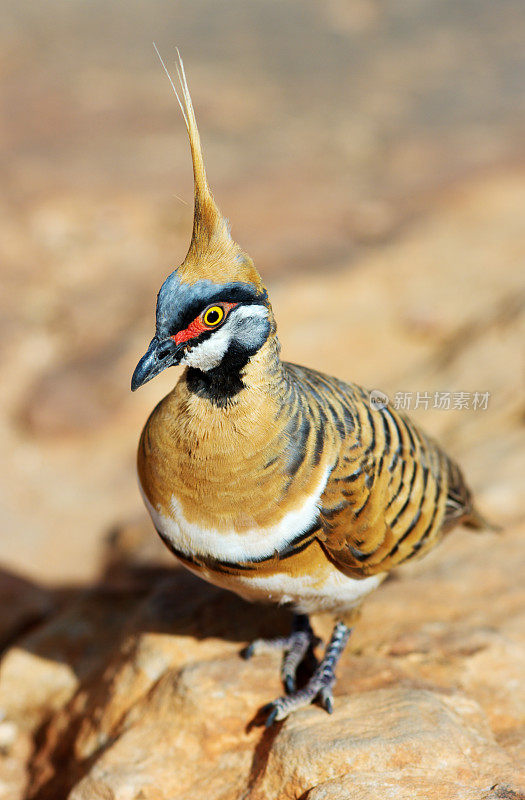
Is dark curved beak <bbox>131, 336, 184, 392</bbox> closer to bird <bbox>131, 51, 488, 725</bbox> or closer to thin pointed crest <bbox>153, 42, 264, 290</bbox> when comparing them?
bird <bbox>131, 51, 488, 725</bbox>

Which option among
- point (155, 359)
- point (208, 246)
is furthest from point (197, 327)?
point (208, 246)

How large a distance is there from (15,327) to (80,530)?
2.99m

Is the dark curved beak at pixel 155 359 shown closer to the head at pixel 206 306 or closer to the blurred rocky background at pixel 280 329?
the head at pixel 206 306

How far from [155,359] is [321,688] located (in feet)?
5.52

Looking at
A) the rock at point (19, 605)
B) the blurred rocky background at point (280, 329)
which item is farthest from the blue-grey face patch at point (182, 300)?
the rock at point (19, 605)

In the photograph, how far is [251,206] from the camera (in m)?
10.2

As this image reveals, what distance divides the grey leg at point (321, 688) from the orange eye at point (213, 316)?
1.68m

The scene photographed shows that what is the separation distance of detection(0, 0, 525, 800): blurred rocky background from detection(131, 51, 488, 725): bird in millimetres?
465

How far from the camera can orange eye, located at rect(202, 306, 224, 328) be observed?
285 centimetres

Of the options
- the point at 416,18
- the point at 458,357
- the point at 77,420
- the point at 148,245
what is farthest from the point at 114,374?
the point at 416,18

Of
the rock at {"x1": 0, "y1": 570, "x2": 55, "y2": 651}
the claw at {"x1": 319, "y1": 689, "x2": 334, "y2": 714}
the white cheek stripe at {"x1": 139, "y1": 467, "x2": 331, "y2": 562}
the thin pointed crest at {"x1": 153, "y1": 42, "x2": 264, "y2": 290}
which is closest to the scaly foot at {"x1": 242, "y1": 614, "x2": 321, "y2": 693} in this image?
the claw at {"x1": 319, "y1": 689, "x2": 334, "y2": 714}

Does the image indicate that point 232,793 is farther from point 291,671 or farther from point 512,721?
point 512,721

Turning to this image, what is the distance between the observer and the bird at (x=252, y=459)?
9.46ft

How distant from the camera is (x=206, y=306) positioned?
9.30ft
